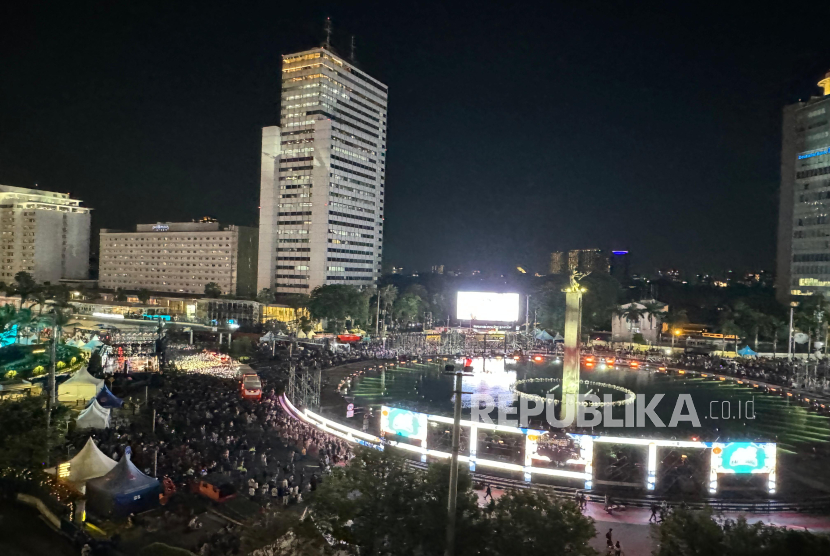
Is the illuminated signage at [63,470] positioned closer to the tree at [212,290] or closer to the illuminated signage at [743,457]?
the illuminated signage at [743,457]

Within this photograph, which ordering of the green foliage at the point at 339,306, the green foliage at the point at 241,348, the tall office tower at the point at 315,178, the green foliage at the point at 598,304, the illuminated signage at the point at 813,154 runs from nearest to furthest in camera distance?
the green foliage at the point at 241,348, the green foliage at the point at 339,306, the green foliage at the point at 598,304, the illuminated signage at the point at 813,154, the tall office tower at the point at 315,178

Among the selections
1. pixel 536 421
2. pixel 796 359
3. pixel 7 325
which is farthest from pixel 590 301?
pixel 7 325

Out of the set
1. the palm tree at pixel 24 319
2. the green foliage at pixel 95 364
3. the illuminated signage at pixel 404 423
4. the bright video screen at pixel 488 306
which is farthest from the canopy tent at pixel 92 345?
the bright video screen at pixel 488 306

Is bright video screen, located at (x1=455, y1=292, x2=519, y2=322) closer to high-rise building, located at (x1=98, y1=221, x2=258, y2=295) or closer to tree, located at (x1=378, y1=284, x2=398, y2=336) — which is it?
tree, located at (x1=378, y1=284, x2=398, y2=336)

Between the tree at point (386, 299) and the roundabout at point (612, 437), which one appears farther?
the tree at point (386, 299)

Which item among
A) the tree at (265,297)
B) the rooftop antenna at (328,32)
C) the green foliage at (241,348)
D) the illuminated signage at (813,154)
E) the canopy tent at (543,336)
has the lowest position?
the green foliage at (241,348)

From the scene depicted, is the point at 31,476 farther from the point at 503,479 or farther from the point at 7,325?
the point at 7,325

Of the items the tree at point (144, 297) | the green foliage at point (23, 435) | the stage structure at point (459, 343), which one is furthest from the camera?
the tree at point (144, 297)

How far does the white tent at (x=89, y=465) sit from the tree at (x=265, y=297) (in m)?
67.3

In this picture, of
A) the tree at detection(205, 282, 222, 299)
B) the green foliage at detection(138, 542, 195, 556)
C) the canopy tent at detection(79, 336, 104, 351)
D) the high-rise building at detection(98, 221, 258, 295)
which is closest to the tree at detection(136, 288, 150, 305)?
the tree at detection(205, 282, 222, 299)

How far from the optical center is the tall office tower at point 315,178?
91.4m

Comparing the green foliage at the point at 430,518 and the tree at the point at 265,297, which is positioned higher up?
the tree at the point at 265,297

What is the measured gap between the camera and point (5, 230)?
118625 millimetres

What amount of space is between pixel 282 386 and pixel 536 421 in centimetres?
1623
